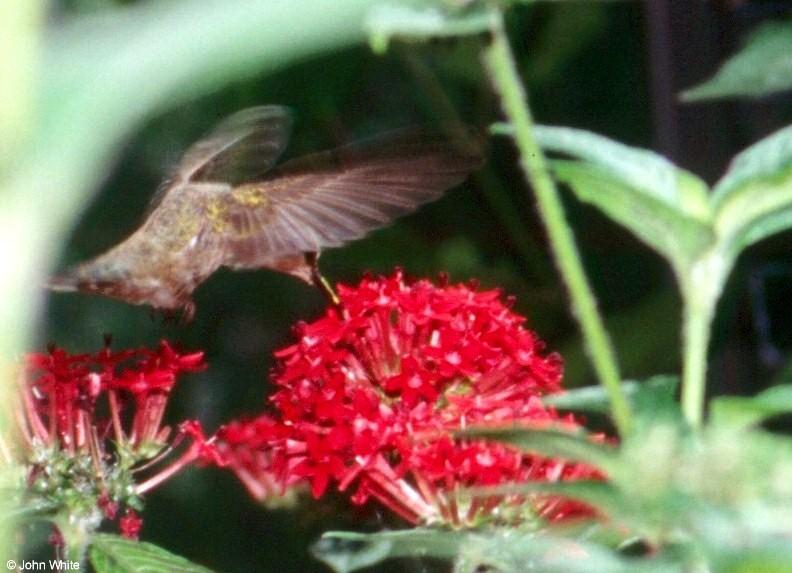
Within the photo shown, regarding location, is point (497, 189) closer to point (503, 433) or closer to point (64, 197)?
point (503, 433)

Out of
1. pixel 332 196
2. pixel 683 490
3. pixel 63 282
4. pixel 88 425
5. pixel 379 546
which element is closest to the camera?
pixel 683 490

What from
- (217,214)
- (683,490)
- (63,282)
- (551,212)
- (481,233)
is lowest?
(683,490)

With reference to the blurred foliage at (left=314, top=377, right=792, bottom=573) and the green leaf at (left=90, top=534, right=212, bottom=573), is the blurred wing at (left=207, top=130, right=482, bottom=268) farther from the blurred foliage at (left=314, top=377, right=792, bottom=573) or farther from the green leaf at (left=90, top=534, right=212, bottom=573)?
the blurred foliage at (left=314, top=377, right=792, bottom=573)

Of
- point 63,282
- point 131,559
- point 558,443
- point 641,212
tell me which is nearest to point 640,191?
point 641,212

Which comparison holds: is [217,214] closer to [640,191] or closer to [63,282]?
[63,282]

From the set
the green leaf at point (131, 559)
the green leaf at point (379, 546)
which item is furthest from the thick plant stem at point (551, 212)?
the green leaf at point (131, 559)

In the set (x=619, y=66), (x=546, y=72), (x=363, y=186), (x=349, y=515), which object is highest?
(x=619, y=66)

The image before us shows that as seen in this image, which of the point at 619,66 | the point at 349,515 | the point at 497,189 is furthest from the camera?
the point at 619,66

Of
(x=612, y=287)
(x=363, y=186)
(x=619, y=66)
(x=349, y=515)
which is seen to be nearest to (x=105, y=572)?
(x=349, y=515)
